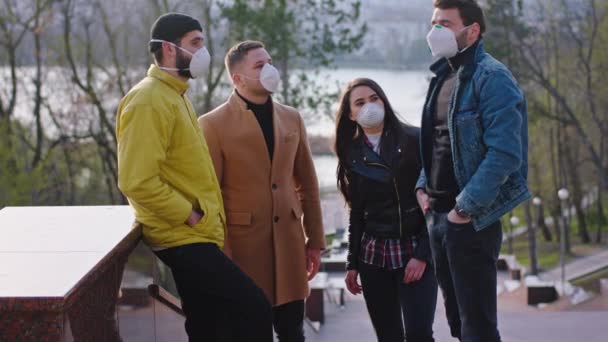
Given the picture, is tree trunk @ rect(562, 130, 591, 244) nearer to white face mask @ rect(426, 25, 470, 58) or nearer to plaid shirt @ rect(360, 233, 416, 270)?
plaid shirt @ rect(360, 233, 416, 270)

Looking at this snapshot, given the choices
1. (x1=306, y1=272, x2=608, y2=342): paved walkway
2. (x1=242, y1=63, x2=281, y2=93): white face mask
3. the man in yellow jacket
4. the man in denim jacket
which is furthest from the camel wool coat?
(x1=306, y1=272, x2=608, y2=342): paved walkway

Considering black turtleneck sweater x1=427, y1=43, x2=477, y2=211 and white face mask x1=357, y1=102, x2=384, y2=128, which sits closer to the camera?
black turtleneck sweater x1=427, y1=43, x2=477, y2=211

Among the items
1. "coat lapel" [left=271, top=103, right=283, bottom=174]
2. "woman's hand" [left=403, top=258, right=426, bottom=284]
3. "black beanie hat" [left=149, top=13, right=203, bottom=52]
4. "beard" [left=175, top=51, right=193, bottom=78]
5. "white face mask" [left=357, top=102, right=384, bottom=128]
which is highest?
"black beanie hat" [left=149, top=13, right=203, bottom=52]

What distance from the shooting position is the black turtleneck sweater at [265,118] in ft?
13.7

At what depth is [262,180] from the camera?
413cm

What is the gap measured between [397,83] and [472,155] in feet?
105

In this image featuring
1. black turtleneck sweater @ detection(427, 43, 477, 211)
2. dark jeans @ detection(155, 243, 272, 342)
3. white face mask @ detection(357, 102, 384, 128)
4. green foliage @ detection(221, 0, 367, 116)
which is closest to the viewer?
dark jeans @ detection(155, 243, 272, 342)

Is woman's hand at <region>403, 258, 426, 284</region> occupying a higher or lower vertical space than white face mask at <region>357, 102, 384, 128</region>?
lower

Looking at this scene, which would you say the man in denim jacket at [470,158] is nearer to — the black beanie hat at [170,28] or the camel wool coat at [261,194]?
the camel wool coat at [261,194]

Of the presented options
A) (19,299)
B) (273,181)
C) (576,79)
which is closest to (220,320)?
(273,181)

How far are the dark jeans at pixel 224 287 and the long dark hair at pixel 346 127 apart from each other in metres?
1.01

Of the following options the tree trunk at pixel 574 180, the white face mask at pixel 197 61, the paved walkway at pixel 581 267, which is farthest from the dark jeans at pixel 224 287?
the tree trunk at pixel 574 180

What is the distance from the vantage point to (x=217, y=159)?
13.5ft

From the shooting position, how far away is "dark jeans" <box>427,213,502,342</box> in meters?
3.35
